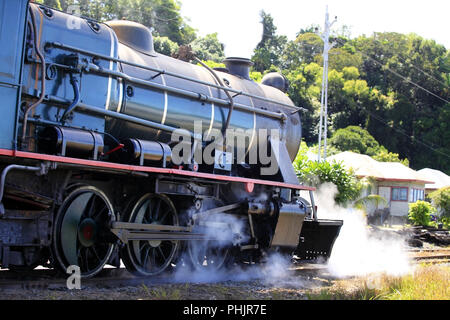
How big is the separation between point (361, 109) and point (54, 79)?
56.7m

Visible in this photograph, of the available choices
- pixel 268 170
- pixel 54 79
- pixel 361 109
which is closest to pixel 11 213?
pixel 54 79

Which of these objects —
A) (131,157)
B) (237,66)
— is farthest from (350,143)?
(131,157)

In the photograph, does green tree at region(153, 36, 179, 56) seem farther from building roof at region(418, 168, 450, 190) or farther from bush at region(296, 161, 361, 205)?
bush at region(296, 161, 361, 205)

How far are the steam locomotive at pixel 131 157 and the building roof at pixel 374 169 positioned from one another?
25303 mm

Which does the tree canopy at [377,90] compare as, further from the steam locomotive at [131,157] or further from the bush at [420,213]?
the steam locomotive at [131,157]

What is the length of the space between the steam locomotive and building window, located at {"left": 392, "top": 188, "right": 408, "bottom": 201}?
2975 cm

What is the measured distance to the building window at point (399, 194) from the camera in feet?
126

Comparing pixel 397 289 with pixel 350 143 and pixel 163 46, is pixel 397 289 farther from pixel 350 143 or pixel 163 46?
pixel 350 143

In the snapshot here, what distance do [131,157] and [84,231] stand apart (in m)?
1.17

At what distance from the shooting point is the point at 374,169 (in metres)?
35.9

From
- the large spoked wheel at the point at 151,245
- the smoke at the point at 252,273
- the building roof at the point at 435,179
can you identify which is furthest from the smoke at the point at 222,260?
the building roof at the point at 435,179

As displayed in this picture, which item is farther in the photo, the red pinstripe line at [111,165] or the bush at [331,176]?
the bush at [331,176]

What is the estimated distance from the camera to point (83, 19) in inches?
278
